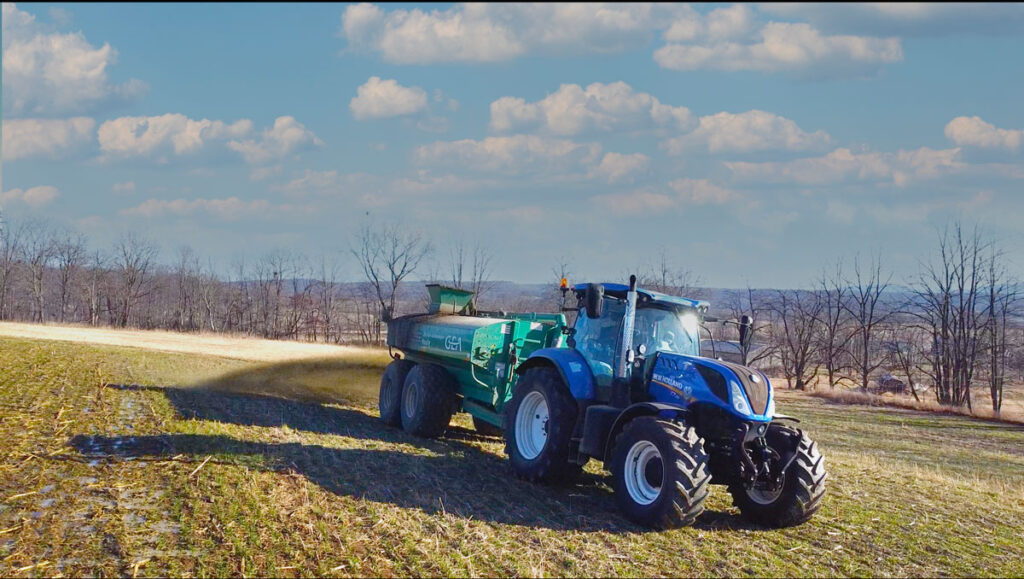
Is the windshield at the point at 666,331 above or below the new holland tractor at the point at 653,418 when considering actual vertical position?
above

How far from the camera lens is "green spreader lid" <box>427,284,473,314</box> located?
16.1 m

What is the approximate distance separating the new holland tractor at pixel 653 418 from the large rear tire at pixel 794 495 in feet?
0.04

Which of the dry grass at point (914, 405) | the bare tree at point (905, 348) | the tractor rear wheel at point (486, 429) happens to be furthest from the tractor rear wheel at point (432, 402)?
the bare tree at point (905, 348)

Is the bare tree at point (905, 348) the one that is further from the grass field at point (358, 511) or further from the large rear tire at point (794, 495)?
the large rear tire at point (794, 495)

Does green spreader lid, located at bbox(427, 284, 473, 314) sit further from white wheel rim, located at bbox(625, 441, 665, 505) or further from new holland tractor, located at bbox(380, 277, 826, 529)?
white wheel rim, located at bbox(625, 441, 665, 505)

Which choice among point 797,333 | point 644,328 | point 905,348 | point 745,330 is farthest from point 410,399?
point 905,348

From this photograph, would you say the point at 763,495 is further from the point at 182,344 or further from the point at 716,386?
the point at 182,344

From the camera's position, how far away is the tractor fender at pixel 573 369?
9812mm

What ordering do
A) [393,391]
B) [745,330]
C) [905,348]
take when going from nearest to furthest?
[745,330] < [393,391] < [905,348]

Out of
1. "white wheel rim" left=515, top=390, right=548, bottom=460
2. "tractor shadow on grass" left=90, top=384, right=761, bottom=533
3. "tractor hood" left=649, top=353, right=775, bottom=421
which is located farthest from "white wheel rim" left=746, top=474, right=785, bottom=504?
"white wheel rim" left=515, top=390, right=548, bottom=460

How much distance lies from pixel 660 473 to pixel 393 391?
26.5 feet

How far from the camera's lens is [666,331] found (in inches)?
382

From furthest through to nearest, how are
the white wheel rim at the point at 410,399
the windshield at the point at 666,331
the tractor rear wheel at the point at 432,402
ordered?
the white wheel rim at the point at 410,399, the tractor rear wheel at the point at 432,402, the windshield at the point at 666,331

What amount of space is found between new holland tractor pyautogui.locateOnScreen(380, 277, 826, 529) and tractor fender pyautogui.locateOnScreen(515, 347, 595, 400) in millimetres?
15
